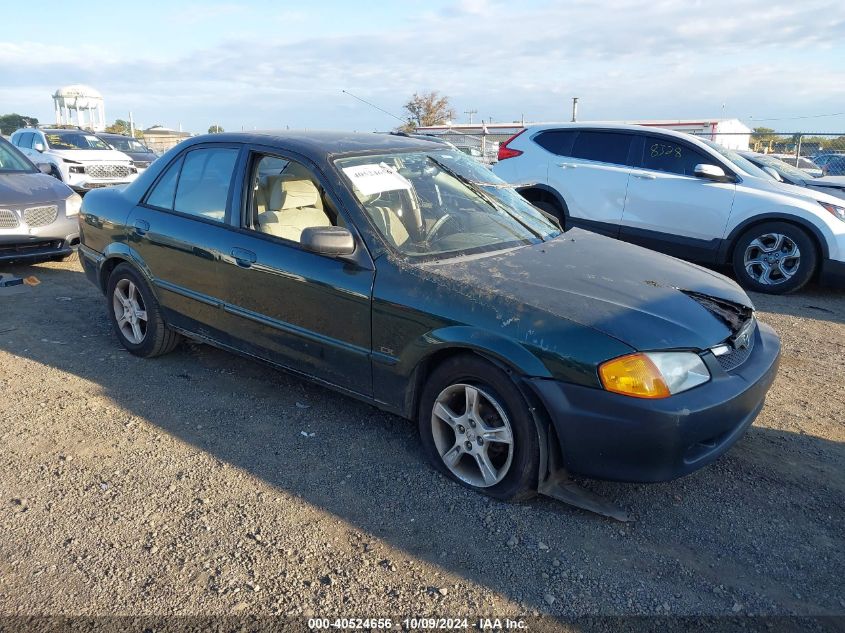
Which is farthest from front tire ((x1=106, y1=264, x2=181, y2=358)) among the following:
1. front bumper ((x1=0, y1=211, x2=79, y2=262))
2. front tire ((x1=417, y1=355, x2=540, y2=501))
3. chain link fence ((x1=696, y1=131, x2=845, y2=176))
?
chain link fence ((x1=696, y1=131, x2=845, y2=176))

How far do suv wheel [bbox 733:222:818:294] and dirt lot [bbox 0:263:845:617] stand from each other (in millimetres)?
3133

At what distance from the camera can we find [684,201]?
780cm

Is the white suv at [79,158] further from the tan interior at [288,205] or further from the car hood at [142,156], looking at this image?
the tan interior at [288,205]

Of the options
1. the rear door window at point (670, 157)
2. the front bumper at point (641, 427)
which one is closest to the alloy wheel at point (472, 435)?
the front bumper at point (641, 427)

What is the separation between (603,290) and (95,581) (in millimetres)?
2556

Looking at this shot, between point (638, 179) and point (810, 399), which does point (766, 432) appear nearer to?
point (810, 399)

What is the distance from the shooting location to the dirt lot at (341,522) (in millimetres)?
2637

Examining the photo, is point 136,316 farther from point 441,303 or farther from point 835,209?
point 835,209

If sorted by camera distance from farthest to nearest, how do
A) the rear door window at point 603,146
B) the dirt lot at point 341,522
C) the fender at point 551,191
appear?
1. the fender at point 551,191
2. the rear door window at point 603,146
3. the dirt lot at point 341,522

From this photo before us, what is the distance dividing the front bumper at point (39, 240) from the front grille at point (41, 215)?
45 millimetres

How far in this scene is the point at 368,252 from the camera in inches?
140

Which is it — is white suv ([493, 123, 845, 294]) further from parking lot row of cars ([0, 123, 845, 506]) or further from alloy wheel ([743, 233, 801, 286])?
parking lot row of cars ([0, 123, 845, 506])

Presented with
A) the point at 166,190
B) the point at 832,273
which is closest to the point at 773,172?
the point at 832,273

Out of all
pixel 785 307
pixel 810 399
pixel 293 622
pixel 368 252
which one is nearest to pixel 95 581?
pixel 293 622
